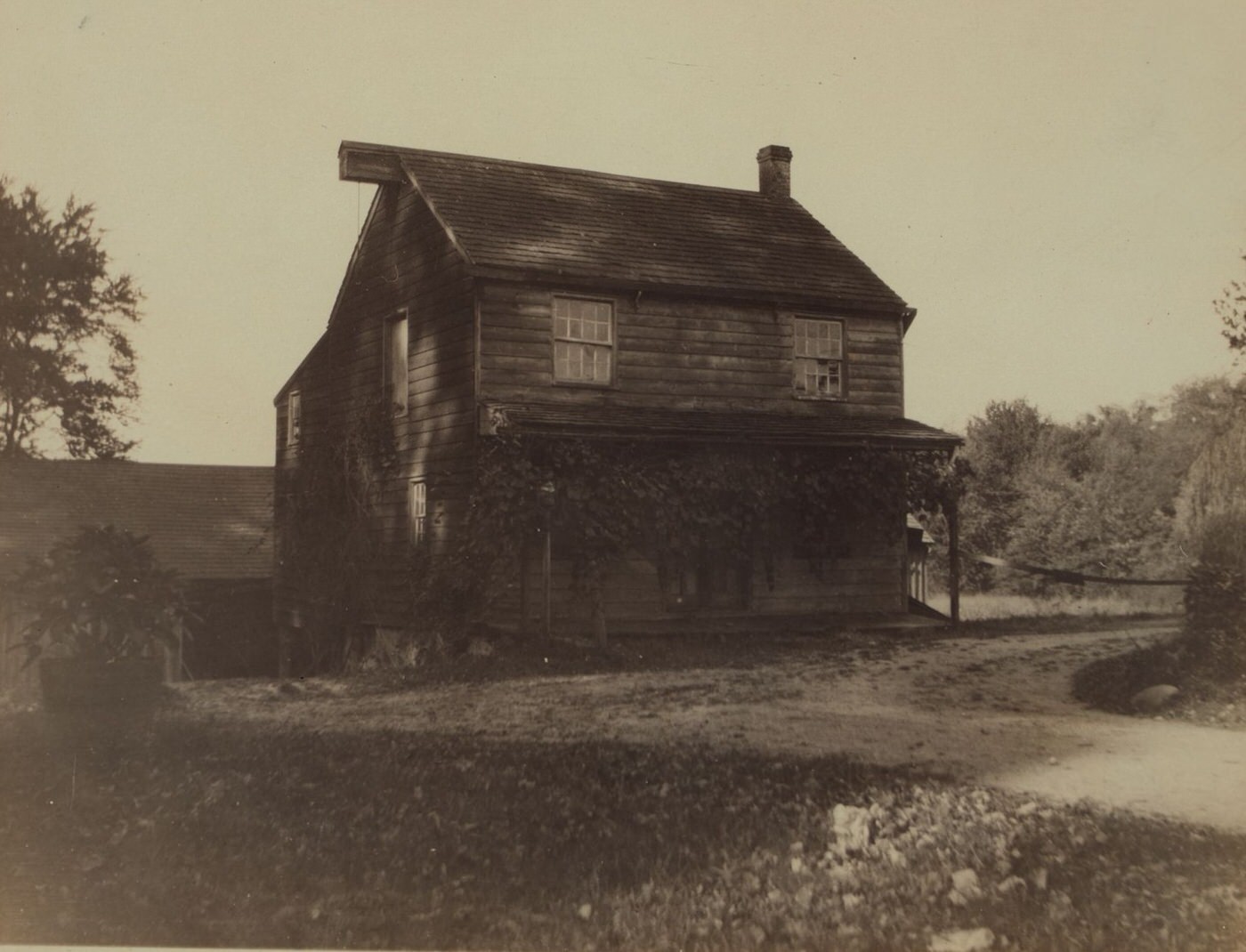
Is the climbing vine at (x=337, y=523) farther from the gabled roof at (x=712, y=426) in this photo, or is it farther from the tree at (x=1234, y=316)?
the tree at (x=1234, y=316)

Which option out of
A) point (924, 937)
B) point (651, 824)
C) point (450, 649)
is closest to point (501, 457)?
point (450, 649)

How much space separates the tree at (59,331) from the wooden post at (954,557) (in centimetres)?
1207

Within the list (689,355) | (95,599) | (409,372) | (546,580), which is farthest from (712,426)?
(95,599)

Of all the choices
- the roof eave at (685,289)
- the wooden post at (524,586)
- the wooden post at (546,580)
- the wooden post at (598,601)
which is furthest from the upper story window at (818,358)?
the wooden post at (524,586)

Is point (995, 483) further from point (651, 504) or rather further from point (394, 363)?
point (394, 363)

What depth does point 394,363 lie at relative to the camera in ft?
57.4

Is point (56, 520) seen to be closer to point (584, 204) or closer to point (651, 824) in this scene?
point (651, 824)

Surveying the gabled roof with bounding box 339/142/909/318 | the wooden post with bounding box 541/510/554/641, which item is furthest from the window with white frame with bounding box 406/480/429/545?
the gabled roof with bounding box 339/142/909/318

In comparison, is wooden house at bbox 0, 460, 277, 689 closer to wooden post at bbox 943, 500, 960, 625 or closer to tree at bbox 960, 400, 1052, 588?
wooden post at bbox 943, 500, 960, 625

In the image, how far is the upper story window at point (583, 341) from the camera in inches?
618

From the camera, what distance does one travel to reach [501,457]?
45.8 feet

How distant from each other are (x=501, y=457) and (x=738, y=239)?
669cm

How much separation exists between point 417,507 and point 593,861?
11.5 m

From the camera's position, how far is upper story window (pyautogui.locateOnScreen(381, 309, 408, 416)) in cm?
1728
